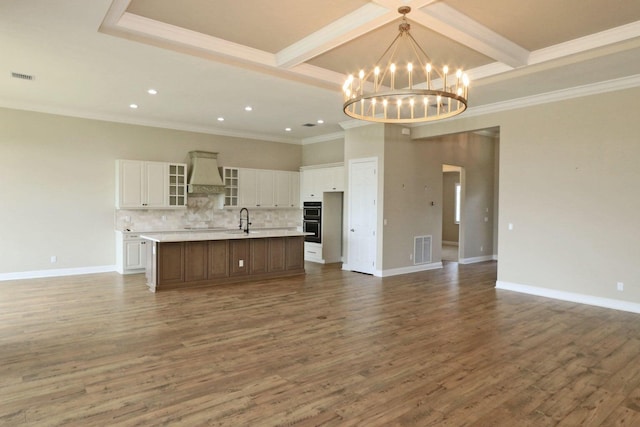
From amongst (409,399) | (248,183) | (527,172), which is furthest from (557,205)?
(248,183)

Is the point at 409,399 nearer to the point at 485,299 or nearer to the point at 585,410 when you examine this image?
the point at 585,410

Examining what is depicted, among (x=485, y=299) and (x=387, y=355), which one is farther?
(x=485, y=299)

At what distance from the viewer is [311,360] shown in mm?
3584

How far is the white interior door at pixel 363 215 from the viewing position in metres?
7.96

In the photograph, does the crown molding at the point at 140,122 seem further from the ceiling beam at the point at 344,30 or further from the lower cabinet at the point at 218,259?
the ceiling beam at the point at 344,30

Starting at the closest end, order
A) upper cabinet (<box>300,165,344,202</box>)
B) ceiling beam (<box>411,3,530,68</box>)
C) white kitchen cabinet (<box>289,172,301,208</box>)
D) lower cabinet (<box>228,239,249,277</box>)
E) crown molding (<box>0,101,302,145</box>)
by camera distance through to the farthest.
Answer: ceiling beam (<box>411,3,530,68</box>) < lower cabinet (<box>228,239,249,277</box>) < crown molding (<box>0,101,302,145</box>) < upper cabinet (<box>300,165,344,202</box>) < white kitchen cabinet (<box>289,172,301,208</box>)

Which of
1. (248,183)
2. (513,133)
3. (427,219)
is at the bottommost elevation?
(427,219)

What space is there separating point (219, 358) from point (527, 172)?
18.3 feet

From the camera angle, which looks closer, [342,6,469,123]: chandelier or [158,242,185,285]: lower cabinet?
[342,6,469,123]: chandelier

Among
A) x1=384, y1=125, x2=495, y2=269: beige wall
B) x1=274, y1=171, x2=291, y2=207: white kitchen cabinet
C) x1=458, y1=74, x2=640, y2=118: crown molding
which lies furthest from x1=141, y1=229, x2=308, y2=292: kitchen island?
x1=458, y1=74, x2=640, y2=118: crown molding

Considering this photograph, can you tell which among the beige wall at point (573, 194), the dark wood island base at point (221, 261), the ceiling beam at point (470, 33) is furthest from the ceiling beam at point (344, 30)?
the beige wall at point (573, 194)

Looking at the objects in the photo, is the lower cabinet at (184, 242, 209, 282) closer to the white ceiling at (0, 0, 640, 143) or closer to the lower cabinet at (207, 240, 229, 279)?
the lower cabinet at (207, 240, 229, 279)

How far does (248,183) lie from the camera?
9461 millimetres

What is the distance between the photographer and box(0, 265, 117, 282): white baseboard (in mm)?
7070
